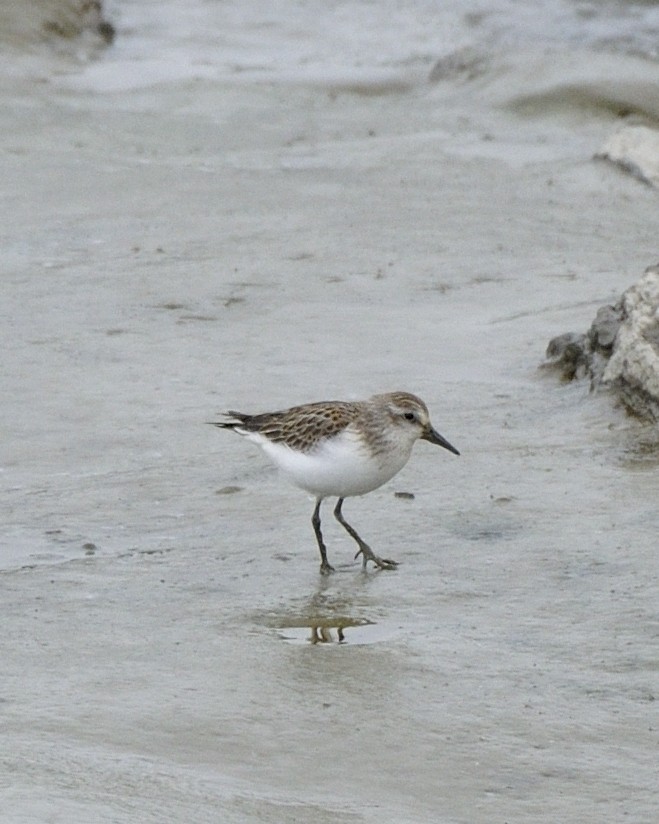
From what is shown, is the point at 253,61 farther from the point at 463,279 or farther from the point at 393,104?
the point at 463,279

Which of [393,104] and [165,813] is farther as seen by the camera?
[393,104]

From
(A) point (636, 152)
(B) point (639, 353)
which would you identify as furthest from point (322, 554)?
(A) point (636, 152)

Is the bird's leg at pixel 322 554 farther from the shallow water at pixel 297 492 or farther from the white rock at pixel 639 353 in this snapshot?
the white rock at pixel 639 353

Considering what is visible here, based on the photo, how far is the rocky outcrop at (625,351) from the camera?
8641 millimetres

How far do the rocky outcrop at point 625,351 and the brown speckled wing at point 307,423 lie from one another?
6.62 ft

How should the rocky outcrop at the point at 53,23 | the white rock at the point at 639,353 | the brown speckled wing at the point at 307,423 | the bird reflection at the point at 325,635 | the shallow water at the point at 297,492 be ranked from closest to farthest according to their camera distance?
the shallow water at the point at 297,492, the bird reflection at the point at 325,635, the brown speckled wing at the point at 307,423, the white rock at the point at 639,353, the rocky outcrop at the point at 53,23

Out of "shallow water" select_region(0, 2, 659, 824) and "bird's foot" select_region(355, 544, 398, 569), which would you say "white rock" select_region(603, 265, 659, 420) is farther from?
"bird's foot" select_region(355, 544, 398, 569)

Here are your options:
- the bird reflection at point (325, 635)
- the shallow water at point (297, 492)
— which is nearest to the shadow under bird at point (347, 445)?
the shallow water at point (297, 492)

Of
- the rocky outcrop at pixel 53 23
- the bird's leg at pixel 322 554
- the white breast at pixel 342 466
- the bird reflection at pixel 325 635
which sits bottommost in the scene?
the rocky outcrop at pixel 53 23

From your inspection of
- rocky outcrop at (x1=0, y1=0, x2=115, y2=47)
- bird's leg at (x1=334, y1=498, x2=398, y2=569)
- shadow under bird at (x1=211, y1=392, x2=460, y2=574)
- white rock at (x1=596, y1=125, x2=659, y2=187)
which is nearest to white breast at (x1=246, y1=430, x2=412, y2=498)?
shadow under bird at (x1=211, y1=392, x2=460, y2=574)

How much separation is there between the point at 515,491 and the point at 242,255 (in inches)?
180

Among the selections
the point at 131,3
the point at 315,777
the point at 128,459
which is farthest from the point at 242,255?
the point at 131,3

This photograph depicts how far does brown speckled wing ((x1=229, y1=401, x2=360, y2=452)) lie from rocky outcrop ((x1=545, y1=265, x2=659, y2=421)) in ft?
6.62

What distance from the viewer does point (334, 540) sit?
7.50 meters
